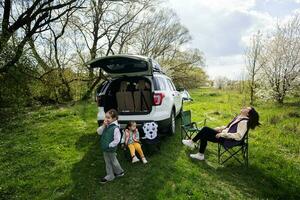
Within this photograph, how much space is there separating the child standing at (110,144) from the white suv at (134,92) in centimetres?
155

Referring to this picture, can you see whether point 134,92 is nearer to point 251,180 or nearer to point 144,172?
point 144,172

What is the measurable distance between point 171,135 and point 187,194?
11.6 feet

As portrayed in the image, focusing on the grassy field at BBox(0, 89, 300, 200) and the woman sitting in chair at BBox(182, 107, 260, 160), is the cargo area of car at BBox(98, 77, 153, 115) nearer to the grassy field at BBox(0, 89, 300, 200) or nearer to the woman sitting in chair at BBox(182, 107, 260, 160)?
the grassy field at BBox(0, 89, 300, 200)

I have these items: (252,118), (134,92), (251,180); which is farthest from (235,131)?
(134,92)

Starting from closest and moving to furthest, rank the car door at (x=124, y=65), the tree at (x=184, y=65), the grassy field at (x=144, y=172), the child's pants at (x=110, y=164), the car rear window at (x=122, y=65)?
the grassy field at (x=144, y=172)
the child's pants at (x=110, y=164)
the car door at (x=124, y=65)
the car rear window at (x=122, y=65)
the tree at (x=184, y=65)

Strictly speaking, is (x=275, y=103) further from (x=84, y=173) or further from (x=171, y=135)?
(x=84, y=173)

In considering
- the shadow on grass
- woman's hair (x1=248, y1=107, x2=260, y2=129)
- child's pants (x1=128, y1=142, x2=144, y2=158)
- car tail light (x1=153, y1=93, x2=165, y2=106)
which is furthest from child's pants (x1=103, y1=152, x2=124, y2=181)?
woman's hair (x1=248, y1=107, x2=260, y2=129)

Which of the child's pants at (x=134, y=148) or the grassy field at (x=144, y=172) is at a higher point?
the child's pants at (x=134, y=148)

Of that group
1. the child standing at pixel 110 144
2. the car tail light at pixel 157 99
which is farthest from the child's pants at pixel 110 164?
the car tail light at pixel 157 99

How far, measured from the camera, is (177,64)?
3306cm

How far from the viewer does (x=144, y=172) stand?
18.0ft

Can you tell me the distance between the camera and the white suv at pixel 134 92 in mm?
6742

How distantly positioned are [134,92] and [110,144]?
2878mm

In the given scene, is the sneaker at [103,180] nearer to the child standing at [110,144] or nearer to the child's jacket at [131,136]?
the child standing at [110,144]
